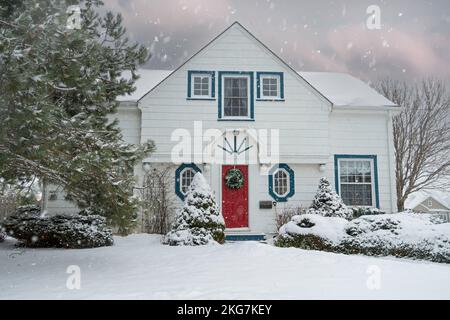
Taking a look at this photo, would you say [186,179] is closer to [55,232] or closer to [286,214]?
[286,214]

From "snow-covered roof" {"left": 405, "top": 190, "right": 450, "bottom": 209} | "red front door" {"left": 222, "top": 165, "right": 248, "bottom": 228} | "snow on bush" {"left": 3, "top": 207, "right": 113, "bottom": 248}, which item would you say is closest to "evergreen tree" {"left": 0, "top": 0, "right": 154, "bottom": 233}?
"snow on bush" {"left": 3, "top": 207, "right": 113, "bottom": 248}

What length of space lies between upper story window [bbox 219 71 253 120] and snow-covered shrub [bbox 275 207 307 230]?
11.4 feet

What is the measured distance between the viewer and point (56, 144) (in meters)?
5.35

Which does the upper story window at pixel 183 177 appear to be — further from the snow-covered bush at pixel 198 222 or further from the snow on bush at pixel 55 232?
the snow on bush at pixel 55 232

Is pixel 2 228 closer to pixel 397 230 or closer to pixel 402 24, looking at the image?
pixel 397 230

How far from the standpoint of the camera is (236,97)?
44.4ft

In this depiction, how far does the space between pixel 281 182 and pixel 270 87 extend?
347 cm

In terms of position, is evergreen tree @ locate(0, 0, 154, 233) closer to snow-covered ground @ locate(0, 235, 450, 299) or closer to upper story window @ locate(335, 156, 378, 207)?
snow-covered ground @ locate(0, 235, 450, 299)

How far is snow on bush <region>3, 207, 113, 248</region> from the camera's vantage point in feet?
31.8

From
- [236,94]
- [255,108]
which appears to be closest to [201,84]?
[236,94]

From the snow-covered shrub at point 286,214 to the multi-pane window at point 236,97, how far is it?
3.64 m

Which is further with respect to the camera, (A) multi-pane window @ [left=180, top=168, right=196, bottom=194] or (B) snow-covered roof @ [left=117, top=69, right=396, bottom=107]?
(B) snow-covered roof @ [left=117, top=69, right=396, bottom=107]

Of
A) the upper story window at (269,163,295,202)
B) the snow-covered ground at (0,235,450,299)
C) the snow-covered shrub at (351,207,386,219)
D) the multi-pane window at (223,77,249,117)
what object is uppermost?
the multi-pane window at (223,77,249,117)

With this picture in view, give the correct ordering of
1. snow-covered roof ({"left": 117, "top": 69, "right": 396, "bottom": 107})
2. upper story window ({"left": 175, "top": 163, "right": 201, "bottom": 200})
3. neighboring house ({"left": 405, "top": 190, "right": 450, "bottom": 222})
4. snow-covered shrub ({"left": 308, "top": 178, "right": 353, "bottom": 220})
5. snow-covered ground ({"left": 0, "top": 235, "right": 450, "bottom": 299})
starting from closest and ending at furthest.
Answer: snow-covered ground ({"left": 0, "top": 235, "right": 450, "bottom": 299})
snow-covered shrub ({"left": 308, "top": 178, "right": 353, "bottom": 220})
upper story window ({"left": 175, "top": 163, "right": 201, "bottom": 200})
snow-covered roof ({"left": 117, "top": 69, "right": 396, "bottom": 107})
neighboring house ({"left": 405, "top": 190, "right": 450, "bottom": 222})
